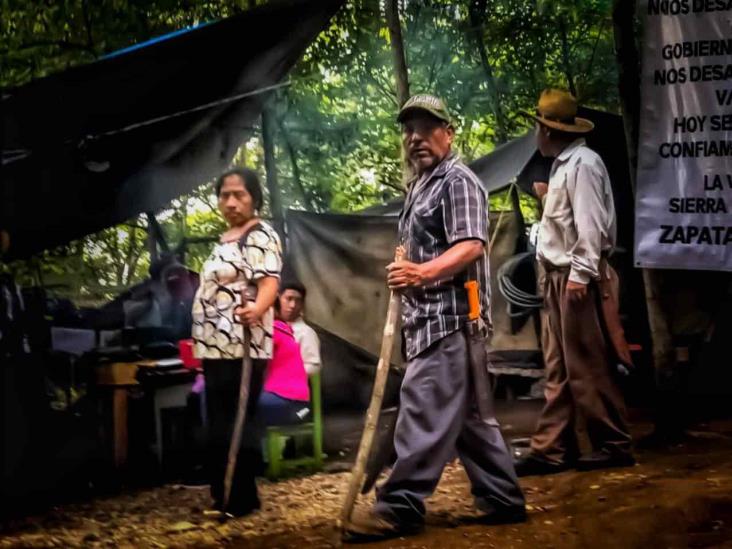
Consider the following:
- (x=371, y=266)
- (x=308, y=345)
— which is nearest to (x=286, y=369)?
(x=308, y=345)

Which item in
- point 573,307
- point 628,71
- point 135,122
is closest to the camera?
point 135,122

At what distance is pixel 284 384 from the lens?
4.62 meters

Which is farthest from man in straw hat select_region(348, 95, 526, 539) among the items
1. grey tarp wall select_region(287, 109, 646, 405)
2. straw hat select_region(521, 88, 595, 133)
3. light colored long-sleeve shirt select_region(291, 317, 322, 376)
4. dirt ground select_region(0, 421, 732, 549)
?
grey tarp wall select_region(287, 109, 646, 405)

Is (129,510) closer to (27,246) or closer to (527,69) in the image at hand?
(27,246)

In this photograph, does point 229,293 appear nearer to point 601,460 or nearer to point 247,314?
point 247,314

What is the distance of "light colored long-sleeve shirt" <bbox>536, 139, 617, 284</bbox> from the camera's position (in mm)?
4617

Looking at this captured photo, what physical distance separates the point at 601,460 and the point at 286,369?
1.48 metres

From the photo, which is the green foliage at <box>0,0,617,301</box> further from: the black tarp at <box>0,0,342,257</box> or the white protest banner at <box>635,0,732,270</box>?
the white protest banner at <box>635,0,732,270</box>

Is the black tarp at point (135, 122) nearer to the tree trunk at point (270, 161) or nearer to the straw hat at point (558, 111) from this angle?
the tree trunk at point (270, 161)

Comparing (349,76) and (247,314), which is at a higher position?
(349,76)

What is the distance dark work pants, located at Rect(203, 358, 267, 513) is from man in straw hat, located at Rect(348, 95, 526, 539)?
0.63 m

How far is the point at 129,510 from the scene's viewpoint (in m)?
4.27

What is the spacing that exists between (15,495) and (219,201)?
1.41 metres

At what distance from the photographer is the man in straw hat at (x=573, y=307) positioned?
15.4 feet
